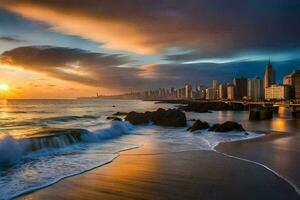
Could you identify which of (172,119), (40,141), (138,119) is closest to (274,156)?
(40,141)

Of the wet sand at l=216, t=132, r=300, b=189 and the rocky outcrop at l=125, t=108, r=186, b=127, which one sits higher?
the rocky outcrop at l=125, t=108, r=186, b=127

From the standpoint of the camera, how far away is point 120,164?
42.8ft

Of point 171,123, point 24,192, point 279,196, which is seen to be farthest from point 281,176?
point 171,123

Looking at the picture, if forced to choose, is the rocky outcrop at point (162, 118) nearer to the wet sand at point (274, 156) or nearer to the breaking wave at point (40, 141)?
the breaking wave at point (40, 141)

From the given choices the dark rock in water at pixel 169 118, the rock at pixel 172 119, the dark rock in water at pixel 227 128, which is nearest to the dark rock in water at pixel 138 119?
the dark rock in water at pixel 169 118

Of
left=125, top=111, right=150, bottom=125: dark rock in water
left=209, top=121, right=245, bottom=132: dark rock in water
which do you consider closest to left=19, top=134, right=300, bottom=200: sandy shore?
left=209, top=121, right=245, bottom=132: dark rock in water

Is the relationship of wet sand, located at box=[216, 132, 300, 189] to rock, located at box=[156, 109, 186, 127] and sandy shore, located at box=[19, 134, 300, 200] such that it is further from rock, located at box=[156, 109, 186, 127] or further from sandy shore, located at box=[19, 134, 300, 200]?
rock, located at box=[156, 109, 186, 127]

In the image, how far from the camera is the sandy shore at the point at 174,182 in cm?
854

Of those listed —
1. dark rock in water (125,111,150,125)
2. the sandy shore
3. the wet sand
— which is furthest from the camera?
dark rock in water (125,111,150,125)

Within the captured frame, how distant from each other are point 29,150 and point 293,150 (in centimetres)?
1381

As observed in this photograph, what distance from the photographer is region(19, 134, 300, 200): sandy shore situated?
8.54 m

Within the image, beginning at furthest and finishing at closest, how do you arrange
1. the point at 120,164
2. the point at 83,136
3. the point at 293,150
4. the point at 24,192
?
1. the point at 83,136
2. the point at 293,150
3. the point at 120,164
4. the point at 24,192

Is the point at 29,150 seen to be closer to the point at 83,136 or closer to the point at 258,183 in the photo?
the point at 83,136

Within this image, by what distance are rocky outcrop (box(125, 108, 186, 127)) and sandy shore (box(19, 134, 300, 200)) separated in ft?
67.6
